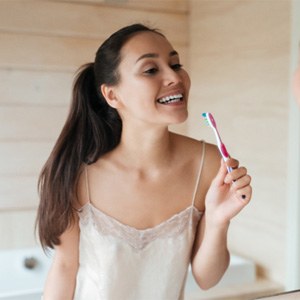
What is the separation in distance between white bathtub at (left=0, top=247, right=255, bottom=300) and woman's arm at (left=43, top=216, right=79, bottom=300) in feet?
0.12

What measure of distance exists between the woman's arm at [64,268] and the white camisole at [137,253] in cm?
1

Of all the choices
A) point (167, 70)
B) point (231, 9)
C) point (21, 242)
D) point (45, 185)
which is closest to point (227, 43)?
point (231, 9)

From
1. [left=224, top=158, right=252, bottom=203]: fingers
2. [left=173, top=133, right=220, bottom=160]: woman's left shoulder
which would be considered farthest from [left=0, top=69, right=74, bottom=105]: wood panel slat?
[left=224, top=158, right=252, bottom=203]: fingers

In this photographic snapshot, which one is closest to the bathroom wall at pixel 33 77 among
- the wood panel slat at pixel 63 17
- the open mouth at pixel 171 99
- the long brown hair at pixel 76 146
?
the wood panel slat at pixel 63 17

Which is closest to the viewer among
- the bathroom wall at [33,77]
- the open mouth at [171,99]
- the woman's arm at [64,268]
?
the open mouth at [171,99]

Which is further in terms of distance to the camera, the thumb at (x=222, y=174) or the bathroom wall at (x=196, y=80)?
the bathroom wall at (x=196, y=80)

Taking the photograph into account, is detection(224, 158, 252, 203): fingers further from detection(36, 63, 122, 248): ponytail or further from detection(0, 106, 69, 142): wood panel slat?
detection(0, 106, 69, 142): wood panel slat

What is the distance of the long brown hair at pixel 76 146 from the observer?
0.54m

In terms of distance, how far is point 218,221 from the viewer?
499 mm

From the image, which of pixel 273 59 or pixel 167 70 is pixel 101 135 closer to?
pixel 167 70

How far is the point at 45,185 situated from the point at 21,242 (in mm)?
187

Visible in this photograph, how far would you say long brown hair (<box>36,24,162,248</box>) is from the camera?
54 centimetres

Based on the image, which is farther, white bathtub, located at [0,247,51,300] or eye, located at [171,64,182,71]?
white bathtub, located at [0,247,51,300]

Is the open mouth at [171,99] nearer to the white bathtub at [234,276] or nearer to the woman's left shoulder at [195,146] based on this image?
the woman's left shoulder at [195,146]
